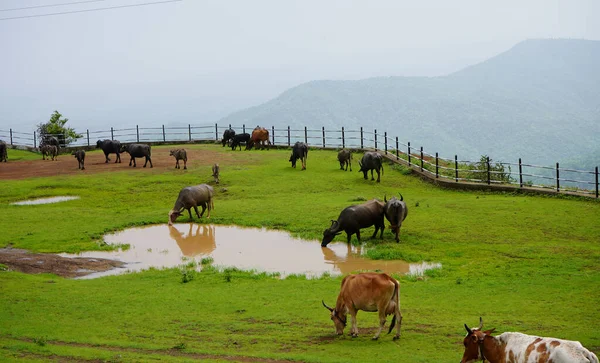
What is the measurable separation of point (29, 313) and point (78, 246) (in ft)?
28.4

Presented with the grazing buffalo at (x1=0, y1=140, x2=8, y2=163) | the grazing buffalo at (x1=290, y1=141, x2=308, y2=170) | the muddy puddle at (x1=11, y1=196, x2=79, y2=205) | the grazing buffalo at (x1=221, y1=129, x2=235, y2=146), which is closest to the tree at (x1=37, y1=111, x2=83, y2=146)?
the grazing buffalo at (x1=0, y1=140, x2=8, y2=163)

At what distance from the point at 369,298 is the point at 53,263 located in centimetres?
1200

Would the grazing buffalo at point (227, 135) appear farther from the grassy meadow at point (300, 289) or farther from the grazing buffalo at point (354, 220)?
the grazing buffalo at point (354, 220)

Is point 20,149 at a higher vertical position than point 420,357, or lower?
higher

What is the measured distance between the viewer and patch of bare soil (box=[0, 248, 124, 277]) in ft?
68.1

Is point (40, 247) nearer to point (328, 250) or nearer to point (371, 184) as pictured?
point (328, 250)

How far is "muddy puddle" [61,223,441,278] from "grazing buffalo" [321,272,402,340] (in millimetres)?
6381

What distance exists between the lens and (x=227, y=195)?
34.0m

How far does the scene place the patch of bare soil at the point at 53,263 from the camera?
2075 centimetres

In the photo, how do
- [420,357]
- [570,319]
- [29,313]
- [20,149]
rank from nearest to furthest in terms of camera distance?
1. [420,357]
2. [570,319]
3. [29,313]
4. [20,149]

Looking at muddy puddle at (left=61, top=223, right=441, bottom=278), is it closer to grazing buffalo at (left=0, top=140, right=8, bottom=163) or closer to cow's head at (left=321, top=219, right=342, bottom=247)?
cow's head at (left=321, top=219, right=342, bottom=247)

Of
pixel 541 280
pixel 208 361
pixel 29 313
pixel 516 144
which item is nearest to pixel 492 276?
pixel 541 280

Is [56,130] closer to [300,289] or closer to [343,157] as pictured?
Result: [343,157]

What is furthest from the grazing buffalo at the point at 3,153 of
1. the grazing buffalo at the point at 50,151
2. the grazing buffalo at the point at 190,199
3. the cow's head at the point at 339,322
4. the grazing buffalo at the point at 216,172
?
the cow's head at the point at 339,322
